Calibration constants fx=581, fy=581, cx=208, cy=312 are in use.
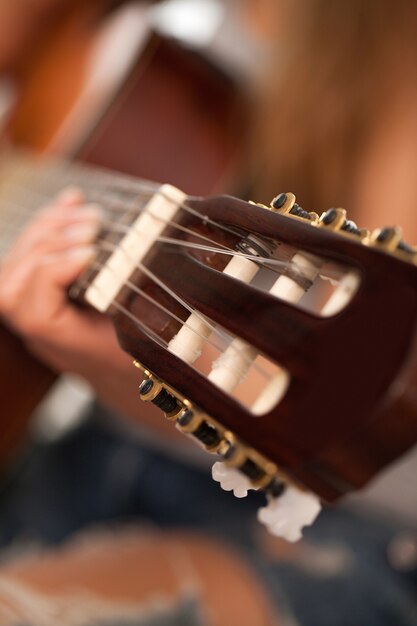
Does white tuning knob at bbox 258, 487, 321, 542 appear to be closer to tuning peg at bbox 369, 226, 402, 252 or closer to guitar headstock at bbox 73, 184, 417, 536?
guitar headstock at bbox 73, 184, 417, 536

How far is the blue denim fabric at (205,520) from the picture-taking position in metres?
0.72

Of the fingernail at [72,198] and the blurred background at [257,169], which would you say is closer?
the fingernail at [72,198]

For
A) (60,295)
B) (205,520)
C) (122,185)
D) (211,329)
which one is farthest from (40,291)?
(205,520)

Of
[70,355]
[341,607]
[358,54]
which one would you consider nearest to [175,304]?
[70,355]

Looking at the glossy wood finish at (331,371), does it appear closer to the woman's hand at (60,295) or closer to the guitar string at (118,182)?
the guitar string at (118,182)

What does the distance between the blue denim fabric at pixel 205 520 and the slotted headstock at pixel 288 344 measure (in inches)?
19.5

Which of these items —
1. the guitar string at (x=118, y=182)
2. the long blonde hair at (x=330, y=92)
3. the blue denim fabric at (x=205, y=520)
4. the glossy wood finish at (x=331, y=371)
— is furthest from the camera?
the long blonde hair at (x=330, y=92)

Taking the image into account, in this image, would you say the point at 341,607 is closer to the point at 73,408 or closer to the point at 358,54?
the point at 73,408

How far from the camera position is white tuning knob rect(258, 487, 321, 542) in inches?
11.6

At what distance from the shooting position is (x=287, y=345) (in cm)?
29

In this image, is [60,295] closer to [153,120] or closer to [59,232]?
[59,232]

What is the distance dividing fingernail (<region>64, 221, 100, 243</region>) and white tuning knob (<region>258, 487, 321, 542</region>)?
306mm

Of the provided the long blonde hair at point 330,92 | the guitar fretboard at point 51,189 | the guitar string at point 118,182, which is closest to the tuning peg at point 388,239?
the guitar string at point 118,182

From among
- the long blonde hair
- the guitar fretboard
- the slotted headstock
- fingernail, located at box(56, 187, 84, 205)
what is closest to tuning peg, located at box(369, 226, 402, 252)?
the slotted headstock
